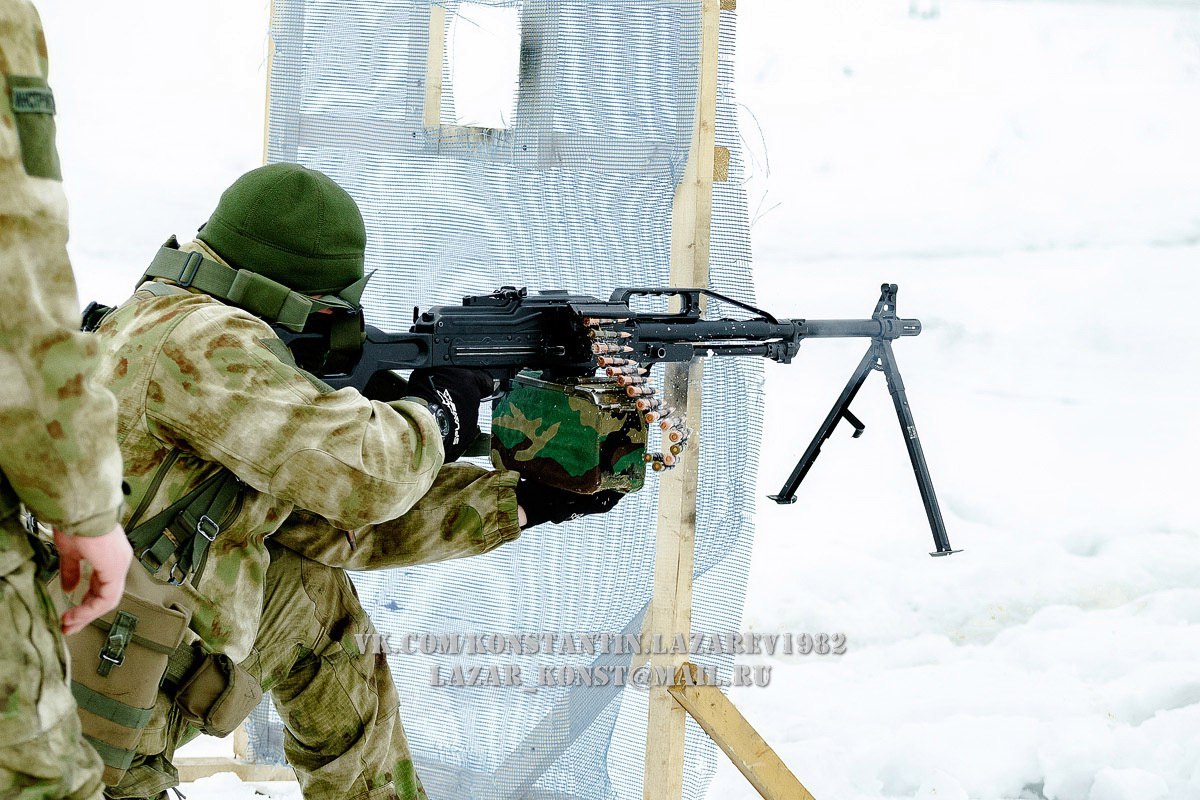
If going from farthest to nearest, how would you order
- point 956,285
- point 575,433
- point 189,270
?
1. point 956,285
2. point 575,433
3. point 189,270

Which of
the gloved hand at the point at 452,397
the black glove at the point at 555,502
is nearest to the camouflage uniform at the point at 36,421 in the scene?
the gloved hand at the point at 452,397

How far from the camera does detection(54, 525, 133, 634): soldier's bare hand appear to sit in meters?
1.27

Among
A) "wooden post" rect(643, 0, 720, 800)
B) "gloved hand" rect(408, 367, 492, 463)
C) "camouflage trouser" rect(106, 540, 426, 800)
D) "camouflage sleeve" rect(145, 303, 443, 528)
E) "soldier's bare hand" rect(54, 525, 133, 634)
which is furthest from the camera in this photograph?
"wooden post" rect(643, 0, 720, 800)

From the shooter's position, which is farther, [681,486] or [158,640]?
[681,486]

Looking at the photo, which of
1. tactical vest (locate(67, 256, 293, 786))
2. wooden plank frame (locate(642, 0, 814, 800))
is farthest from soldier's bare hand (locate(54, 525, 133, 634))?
wooden plank frame (locate(642, 0, 814, 800))

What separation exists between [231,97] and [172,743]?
320cm

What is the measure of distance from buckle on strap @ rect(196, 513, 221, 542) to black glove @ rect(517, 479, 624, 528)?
2.63 feet

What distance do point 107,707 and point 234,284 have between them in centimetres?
78

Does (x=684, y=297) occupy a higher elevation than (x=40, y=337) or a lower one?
lower

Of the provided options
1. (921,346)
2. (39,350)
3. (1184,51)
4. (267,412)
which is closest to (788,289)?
(921,346)

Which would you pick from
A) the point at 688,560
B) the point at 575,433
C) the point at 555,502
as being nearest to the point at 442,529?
the point at 555,502

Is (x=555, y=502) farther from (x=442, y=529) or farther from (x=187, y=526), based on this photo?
(x=187, y=526)

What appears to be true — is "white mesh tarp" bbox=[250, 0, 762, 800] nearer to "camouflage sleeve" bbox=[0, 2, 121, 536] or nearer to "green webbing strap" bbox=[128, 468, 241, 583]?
"green webbing strap" bbox=[128, 468, 241, 583]

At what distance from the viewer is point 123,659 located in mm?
1880
